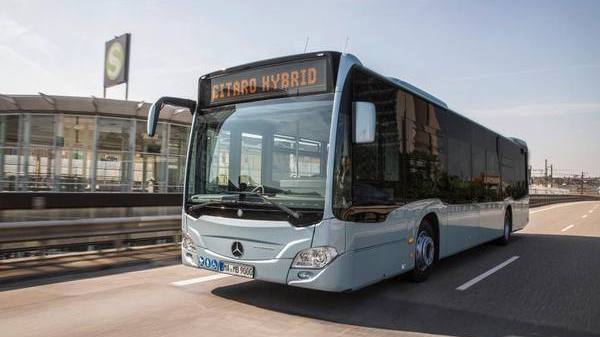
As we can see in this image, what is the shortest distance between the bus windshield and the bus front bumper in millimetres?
595

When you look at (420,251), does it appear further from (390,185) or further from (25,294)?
(25,294)

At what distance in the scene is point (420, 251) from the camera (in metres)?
6.61

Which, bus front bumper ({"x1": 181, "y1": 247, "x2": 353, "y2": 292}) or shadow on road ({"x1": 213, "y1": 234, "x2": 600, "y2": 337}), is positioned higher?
bus front bumper ({"x1": 181, "y1": 247, "x2": 353, "y2": 292})

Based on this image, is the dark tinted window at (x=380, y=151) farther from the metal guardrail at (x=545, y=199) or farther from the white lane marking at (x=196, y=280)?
the metal guardrail at (x=545, y=199)

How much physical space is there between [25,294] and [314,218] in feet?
11.8

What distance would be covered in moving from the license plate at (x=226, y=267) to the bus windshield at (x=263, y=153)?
0.65 metres

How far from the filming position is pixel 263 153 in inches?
211

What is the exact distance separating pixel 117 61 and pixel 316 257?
28.4 m

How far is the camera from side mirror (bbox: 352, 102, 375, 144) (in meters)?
4.80

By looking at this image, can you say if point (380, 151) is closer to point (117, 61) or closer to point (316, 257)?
point (316, 257)

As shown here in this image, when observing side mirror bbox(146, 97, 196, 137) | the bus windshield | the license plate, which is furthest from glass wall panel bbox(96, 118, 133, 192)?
the license plate

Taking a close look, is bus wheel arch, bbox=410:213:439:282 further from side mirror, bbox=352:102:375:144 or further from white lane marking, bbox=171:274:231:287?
white lane marking, bbox=171:274:231:287

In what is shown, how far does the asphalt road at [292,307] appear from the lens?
4.46 metres

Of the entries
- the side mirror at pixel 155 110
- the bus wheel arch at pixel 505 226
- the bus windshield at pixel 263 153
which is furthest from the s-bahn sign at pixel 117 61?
the bus windshield at pixel 263 153
